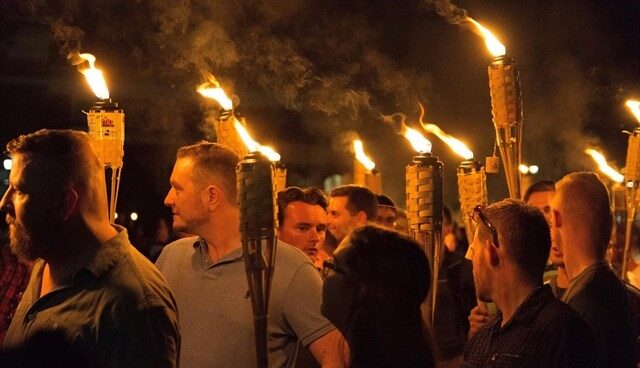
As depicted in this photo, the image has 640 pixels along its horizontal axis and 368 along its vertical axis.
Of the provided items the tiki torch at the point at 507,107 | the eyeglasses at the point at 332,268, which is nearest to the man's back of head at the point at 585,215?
the tiki torch at the point at 507,107

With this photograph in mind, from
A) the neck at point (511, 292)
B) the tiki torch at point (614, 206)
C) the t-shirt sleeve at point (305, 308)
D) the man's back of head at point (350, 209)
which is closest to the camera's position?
the neck at point (511, 292)

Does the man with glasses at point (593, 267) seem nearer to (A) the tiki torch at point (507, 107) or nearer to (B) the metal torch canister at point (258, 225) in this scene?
(A) the tiki torch at point (507, 107)

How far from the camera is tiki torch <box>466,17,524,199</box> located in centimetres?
444

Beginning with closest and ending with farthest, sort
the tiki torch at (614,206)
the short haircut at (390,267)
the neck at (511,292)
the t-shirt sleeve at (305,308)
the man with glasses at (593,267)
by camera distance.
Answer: the short haircut at (390,267)
the neck at (511,292)
the t-shirt sleeve at (305,308)
the man with glasses at (593,267)
the tiki torch at (614,206)

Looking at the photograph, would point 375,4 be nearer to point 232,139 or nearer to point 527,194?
point 527,194

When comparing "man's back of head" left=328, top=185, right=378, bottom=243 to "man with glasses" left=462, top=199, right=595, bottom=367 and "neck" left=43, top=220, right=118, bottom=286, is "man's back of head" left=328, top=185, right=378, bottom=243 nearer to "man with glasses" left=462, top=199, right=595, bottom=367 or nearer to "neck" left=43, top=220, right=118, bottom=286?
"man with glasses" left=462, top=199, right=595, bottom=367

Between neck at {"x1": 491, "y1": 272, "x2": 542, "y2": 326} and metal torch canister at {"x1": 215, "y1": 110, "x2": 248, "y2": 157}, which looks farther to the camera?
metal torch canister at {"x1": 215, "y1": 110, "x2": 248, "y2": 157}

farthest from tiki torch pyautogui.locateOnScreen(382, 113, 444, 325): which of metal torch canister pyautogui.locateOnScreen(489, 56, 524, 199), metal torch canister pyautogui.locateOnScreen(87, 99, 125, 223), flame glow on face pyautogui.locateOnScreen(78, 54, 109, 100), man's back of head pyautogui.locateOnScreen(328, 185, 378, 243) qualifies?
man's back of head pyautogui.locateOnScreen(328, 185, 378, 243)

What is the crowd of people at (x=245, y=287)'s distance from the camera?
8.87 ft

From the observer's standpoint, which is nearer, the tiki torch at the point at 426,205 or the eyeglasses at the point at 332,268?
the eyeglasses at the point at 332,268

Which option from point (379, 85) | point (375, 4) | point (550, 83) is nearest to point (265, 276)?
point (379, 85)

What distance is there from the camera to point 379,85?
1070cm

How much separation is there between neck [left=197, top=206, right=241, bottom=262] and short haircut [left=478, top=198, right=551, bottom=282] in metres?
1.19

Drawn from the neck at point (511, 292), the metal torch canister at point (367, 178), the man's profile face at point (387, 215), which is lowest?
the neck at point (511, 292)
